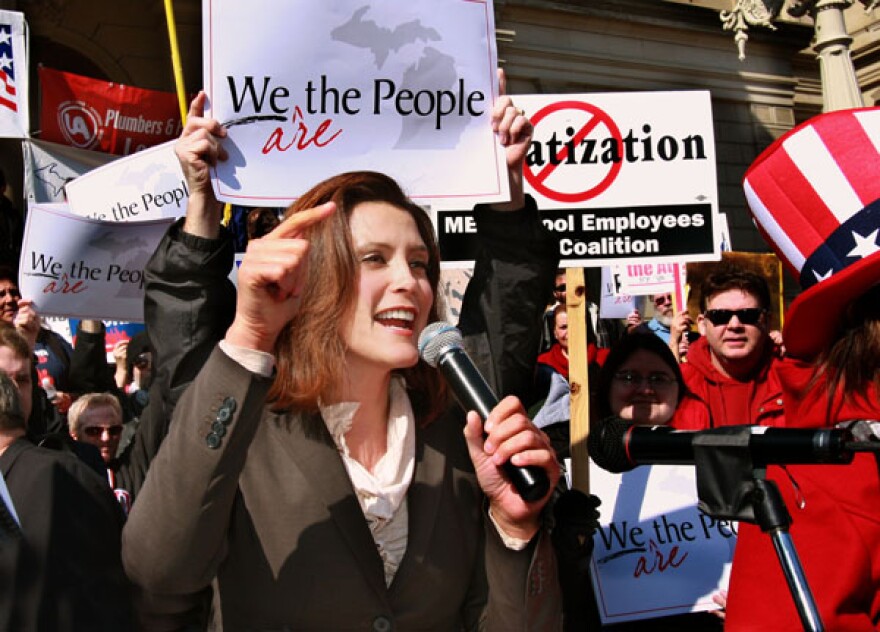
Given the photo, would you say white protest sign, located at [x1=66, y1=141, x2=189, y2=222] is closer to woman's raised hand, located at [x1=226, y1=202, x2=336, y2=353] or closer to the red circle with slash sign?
the red circle with slash sign

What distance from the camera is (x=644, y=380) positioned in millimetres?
4398

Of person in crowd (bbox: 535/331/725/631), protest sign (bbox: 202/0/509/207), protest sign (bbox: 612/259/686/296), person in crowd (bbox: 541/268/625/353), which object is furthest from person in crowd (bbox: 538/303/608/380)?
protest sign (bbox: 202/0/509/207)

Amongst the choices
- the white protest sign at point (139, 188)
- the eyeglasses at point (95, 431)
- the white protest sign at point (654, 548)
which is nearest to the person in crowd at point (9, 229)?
the white protest sign at point (139, 188)

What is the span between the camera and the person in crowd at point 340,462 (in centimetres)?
194

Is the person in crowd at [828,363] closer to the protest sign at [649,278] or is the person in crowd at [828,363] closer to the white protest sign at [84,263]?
the white protest sign at [84,263]

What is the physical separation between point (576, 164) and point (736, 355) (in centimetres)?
115

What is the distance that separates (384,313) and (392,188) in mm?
317

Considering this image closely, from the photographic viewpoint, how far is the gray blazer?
194cm

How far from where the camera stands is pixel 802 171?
8.11 ft

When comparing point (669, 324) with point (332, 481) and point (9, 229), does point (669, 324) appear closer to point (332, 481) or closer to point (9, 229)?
point (9, 229)

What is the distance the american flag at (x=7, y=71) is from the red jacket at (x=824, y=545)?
6.17 m

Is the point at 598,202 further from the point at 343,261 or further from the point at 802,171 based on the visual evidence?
the point at 343,261

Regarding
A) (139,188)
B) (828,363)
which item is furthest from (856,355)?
(139,188)

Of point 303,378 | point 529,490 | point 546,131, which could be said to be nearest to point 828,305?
point 529,490
